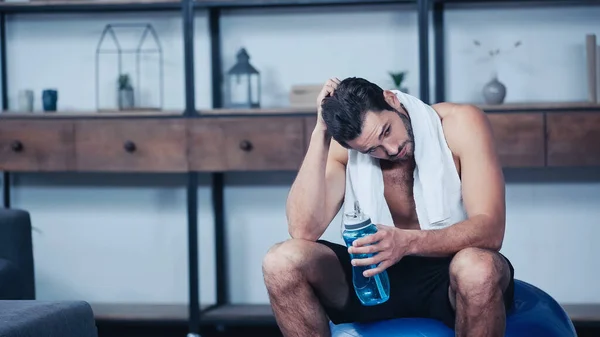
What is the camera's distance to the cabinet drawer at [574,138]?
127 inches

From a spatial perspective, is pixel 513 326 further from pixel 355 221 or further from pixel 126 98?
pixel 126 98

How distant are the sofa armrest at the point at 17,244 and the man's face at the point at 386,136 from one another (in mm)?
1293

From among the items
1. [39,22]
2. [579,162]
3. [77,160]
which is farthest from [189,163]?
[579,162]

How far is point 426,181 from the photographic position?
2287 mm

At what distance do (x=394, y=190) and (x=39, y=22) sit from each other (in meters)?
2.17

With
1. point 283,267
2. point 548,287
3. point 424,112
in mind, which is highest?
point 424,112

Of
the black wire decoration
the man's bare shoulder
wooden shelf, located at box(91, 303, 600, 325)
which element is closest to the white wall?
the black wire decoration

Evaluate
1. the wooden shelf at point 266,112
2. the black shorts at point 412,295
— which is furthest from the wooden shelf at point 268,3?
the black shorts at point 412,295

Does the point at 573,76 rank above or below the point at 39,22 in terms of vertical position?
below

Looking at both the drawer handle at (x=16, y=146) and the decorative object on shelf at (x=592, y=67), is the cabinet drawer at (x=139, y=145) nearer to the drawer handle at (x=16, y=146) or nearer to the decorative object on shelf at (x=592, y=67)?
the drawer handle at (x=16, y=146)

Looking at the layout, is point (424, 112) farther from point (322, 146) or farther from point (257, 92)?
point (257, 92)

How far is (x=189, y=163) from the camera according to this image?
338 cm

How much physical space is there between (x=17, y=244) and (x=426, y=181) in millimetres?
1421

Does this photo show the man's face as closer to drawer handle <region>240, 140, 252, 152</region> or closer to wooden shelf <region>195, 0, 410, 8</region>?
drawer handle <region>240, 140, 252, 152</region>
